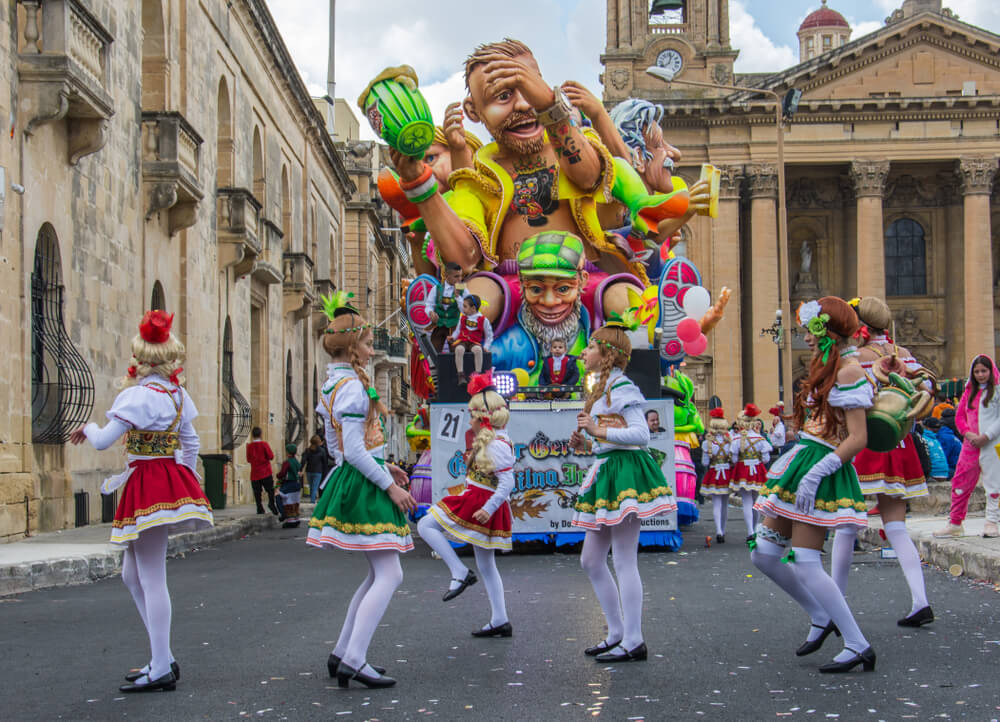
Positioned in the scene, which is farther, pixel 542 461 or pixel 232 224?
pixel 232 224

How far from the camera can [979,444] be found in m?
A: 12.6

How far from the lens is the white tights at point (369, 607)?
20.9 ft

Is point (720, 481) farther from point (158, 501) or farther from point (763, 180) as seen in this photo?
point (763, 180)

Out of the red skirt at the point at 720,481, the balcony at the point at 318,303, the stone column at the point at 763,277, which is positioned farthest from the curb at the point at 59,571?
the stone column at the point at 763,277

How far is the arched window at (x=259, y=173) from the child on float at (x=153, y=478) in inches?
1007

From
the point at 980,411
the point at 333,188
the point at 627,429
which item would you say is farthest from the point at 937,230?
the point at 627,429

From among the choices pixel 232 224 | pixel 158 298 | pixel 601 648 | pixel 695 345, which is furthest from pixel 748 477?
pixel 232 224

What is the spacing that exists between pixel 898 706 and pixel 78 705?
3.90 m

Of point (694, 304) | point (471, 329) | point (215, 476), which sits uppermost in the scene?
point (694, 304)

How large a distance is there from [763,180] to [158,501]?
4943cm

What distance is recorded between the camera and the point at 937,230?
187ft

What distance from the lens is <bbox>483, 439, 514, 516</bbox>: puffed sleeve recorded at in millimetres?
8445

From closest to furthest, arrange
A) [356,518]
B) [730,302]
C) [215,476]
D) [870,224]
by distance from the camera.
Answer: [356,518] < [215,476] < [730,302] < [870,224]

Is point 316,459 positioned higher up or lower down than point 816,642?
lower down
